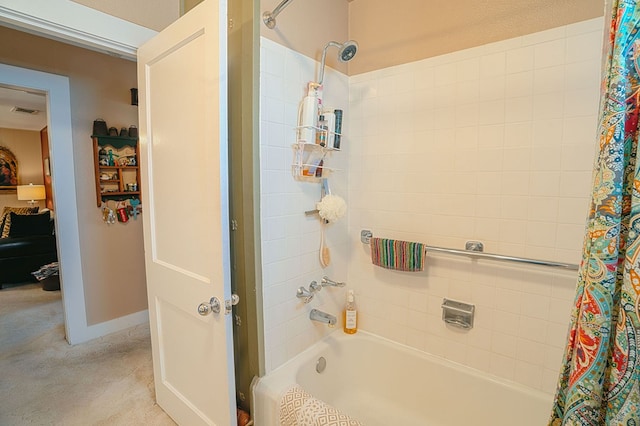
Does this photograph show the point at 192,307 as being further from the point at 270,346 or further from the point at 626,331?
the point at 626,331

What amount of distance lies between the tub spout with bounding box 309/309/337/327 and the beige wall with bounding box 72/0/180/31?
67.8 inches

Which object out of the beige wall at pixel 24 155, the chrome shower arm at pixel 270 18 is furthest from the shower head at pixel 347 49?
the beige wall at pixel 24 155

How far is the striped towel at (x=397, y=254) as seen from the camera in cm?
165

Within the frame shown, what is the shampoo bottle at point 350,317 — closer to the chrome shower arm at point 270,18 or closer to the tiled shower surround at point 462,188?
the tiled shower surround at point 462,188

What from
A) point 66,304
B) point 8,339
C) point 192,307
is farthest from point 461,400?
point 8,339

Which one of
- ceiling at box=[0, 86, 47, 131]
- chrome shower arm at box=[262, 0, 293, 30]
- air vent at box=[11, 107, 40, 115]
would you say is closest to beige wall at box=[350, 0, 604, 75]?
chrome shower arm at box=[262, 0, 293, 30]

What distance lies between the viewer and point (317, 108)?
1.58m

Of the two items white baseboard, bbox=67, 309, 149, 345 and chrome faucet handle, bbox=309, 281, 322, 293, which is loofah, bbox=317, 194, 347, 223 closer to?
chrome faucet handle, bbox=309, 281, 322, 293

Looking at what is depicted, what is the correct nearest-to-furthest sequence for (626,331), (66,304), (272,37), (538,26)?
(626,331) < (538,26) < (272,37) < (66,304)

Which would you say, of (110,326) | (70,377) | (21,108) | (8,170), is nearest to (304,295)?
(70,377)

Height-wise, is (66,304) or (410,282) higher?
(410,282)

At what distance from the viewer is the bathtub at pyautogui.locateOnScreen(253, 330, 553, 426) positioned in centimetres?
144

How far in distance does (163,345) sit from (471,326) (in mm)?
1682

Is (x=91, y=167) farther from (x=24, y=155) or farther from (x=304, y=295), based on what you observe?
(x=24, y=155)
